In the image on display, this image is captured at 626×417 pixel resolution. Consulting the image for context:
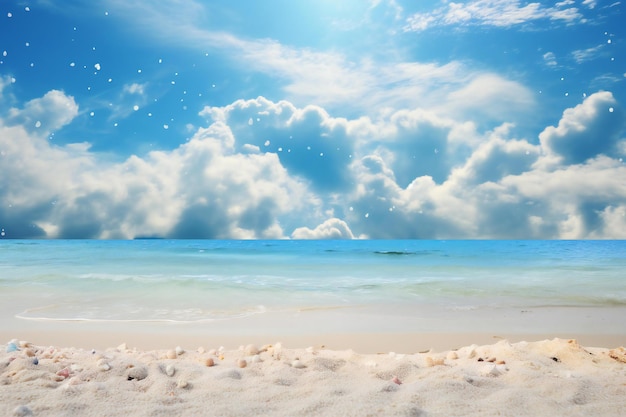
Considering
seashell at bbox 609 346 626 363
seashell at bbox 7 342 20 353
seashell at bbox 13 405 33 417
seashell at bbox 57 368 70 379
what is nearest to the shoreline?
seashell at bbox 7 342 20 353

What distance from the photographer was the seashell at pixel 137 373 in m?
3.11

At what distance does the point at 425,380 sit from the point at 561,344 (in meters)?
1.98

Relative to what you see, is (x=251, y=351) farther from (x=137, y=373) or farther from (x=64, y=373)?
(x=64, y=373)

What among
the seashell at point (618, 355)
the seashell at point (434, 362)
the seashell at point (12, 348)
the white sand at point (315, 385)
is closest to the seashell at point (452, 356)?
the white sand at point (315, 385)

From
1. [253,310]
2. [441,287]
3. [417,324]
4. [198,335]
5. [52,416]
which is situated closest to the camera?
[52,416]

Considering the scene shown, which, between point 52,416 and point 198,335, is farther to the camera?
point 198,335

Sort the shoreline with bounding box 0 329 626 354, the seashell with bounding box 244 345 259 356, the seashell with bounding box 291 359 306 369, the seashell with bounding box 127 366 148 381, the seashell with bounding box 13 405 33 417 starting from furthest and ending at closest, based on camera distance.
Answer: the shoreline with bounding box 0 329 626 354 < the seashell with bounding box 244 345 259 356 < the seashell with bounding box 291 359 306 369 < the seashell with bounding box 127 366 148 381 < the seashell with bounding box 13 405 33 417

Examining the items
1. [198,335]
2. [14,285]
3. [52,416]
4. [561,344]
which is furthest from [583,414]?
[14,285]

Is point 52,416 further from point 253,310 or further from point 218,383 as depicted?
point 253,310

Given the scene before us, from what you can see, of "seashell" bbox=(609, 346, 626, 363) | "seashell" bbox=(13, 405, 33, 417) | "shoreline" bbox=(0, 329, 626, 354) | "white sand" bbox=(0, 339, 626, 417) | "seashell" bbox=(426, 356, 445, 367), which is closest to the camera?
"seashell" bbox=(13, 405, 33, 417)

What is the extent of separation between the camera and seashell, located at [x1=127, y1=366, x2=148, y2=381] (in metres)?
3.11

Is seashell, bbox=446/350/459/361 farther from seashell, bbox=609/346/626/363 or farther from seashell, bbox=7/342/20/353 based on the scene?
seashell, bbox=7/342/20/353

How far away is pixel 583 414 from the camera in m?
2.46

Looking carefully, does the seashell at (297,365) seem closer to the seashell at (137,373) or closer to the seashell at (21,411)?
the seashell at (137,373)
